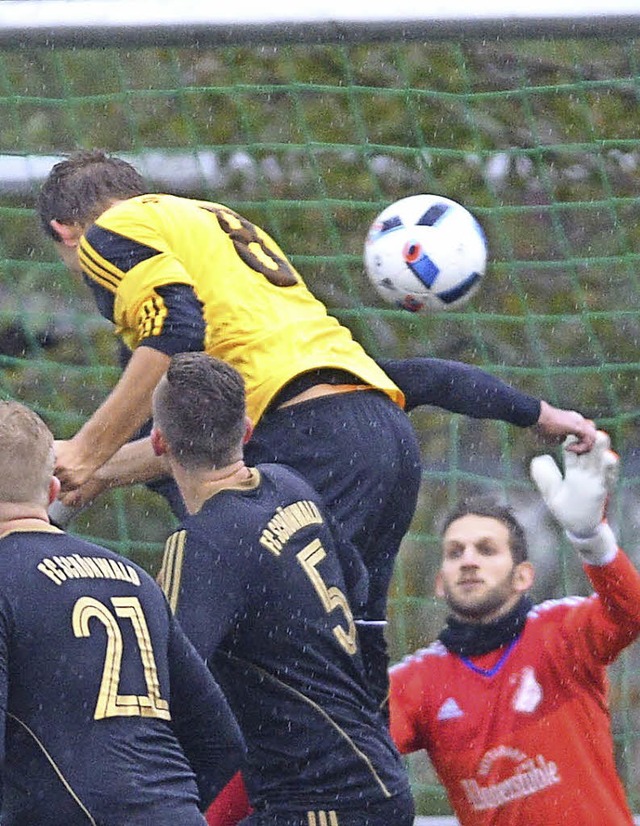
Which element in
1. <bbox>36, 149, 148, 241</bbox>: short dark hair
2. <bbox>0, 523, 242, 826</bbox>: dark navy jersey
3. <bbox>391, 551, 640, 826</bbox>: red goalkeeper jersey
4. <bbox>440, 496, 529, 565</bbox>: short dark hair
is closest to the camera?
<bbox>0, 523, 242, 826</bbox>: dark navy jersey

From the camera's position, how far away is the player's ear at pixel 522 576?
563cm

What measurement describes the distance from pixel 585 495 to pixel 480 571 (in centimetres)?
39

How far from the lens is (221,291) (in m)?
4.88

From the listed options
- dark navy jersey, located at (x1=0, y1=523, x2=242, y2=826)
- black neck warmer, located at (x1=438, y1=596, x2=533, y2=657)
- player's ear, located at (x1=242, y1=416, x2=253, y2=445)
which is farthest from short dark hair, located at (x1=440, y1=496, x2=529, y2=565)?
dark navy jersey, located at (x1=0, y1=523, x2=242, y2=826)

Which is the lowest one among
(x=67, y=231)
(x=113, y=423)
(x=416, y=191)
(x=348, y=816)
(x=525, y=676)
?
(x=348, y=816)

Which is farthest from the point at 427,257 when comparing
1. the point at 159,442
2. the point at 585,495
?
the point at 159,442

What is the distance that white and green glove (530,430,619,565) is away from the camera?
17.5 feet

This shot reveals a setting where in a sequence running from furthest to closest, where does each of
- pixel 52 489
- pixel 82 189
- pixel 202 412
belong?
pixel 82 189
pixel 202 412
pixel 52 489

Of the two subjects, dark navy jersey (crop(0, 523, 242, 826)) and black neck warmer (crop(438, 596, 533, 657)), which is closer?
dark navy jersey (crop(0, 523, 242, 826))

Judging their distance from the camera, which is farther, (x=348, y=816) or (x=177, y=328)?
(x=177, y=328)

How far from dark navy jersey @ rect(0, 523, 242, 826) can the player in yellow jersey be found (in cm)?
94

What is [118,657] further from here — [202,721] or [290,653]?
[290,653]

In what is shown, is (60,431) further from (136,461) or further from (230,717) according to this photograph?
(230,717)

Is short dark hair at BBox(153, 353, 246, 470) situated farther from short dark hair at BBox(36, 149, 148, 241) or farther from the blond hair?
short dark hair at BBox(36, 149, 148, 241)
